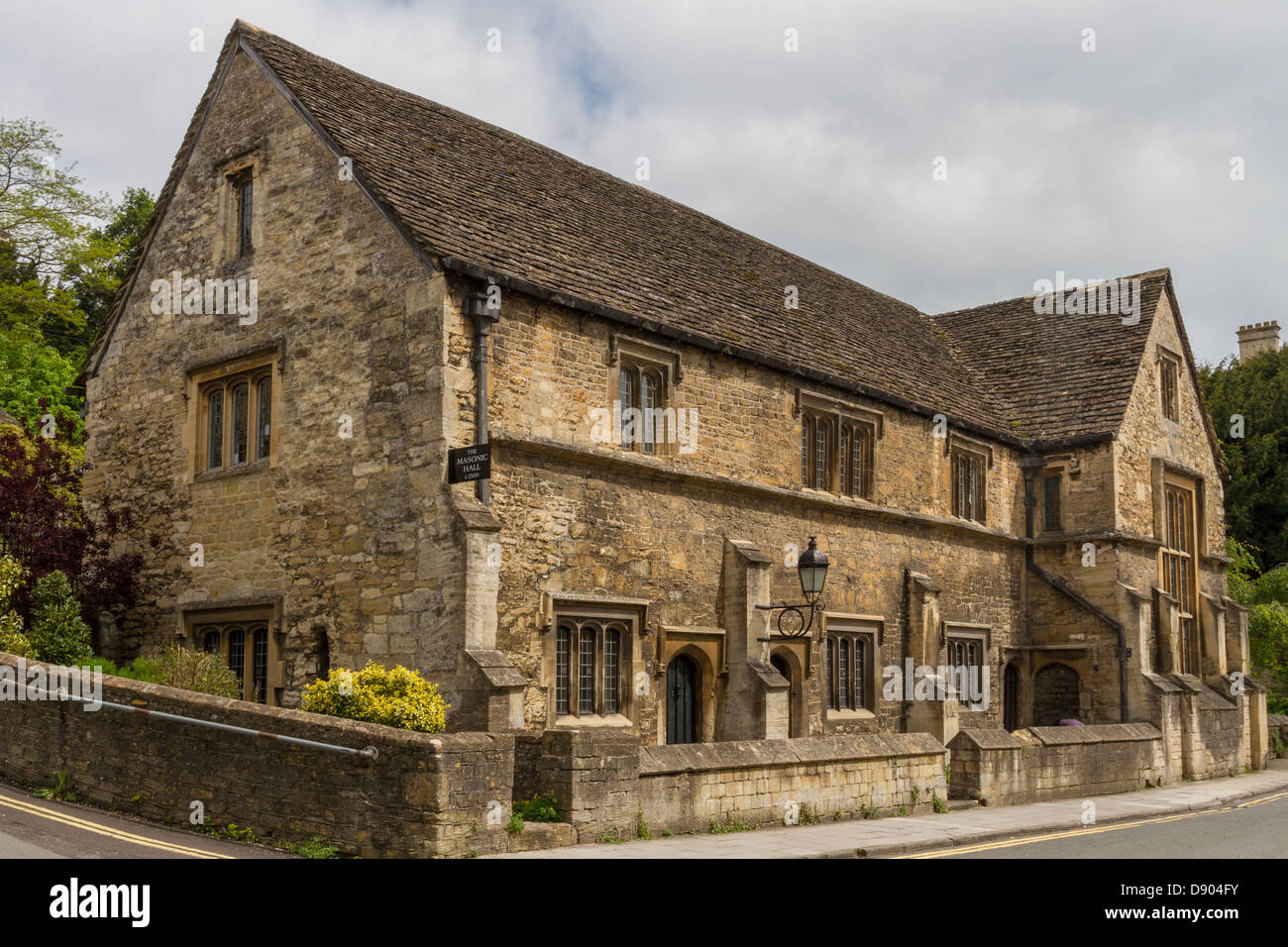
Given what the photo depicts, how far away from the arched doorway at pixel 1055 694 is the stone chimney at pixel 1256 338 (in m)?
28.5

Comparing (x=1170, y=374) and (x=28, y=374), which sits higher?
(x=28, y=374)

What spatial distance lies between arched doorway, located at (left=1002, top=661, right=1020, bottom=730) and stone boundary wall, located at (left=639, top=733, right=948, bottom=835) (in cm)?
919

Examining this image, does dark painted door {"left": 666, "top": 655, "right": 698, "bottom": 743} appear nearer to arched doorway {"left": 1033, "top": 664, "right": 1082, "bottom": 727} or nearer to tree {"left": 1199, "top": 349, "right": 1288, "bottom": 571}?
arched doorway {"left": 1033, "top": 664, "right": 1082, "bottom": 727}

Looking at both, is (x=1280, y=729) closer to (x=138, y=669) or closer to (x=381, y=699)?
(x=381, y=699)

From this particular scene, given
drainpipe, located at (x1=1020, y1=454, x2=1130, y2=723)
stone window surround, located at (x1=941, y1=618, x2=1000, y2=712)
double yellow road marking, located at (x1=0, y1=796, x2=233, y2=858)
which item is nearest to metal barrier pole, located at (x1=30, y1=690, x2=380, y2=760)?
double yellow road marking, located at (x1=0, y1=796, x2=233, y2=858)

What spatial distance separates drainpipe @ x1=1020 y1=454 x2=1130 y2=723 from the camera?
25172mm

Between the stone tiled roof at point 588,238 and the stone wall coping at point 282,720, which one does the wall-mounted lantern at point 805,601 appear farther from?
the stone wall coping at point 282,720

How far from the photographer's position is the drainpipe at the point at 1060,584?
2517 cm

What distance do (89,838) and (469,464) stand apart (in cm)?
555

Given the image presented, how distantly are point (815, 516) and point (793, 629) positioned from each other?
208 cm

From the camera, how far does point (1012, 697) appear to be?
26375 millimetres

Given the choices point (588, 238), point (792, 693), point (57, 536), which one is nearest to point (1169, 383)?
point (792, 693)

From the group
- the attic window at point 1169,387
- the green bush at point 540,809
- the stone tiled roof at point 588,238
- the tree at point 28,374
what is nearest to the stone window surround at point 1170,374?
the attic window at point 1169,387
